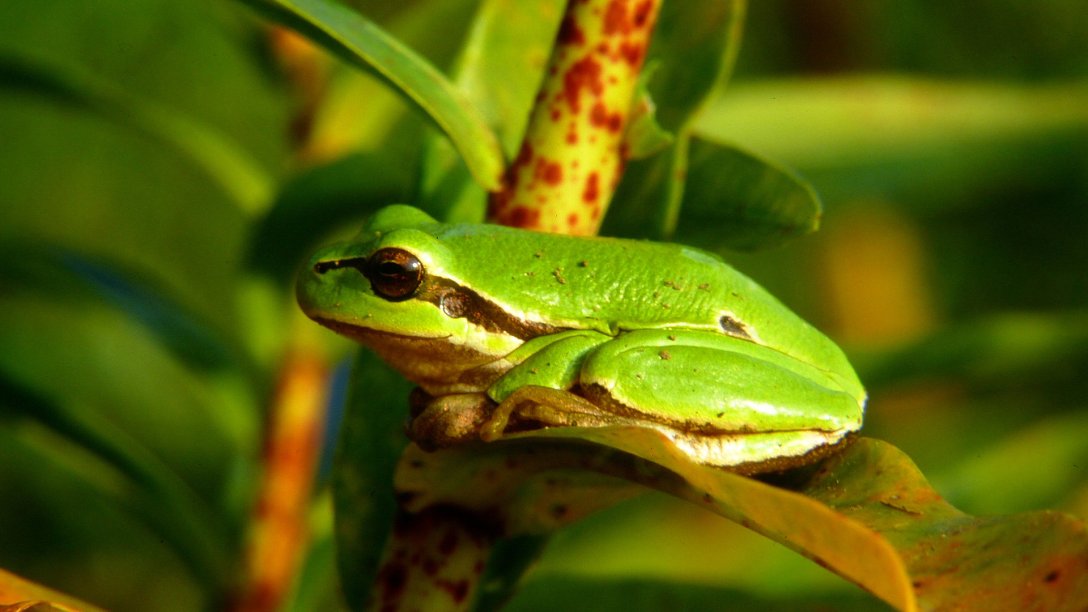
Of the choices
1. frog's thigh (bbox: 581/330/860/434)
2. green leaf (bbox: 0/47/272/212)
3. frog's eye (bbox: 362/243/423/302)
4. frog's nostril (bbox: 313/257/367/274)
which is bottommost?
frog's thigh (bbox: 581/330/860/434)

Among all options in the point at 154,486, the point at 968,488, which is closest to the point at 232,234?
the point at 154,486

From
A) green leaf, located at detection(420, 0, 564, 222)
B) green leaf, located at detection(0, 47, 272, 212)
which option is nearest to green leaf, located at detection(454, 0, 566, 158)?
green leaf, located at detection(420, 0, 564, 222)

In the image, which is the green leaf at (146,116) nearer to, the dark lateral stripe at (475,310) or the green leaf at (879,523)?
the dark lateral stripe at (475,310)

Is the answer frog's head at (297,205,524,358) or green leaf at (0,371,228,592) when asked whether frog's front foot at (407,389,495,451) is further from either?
green leaf at (0,371,228,592)

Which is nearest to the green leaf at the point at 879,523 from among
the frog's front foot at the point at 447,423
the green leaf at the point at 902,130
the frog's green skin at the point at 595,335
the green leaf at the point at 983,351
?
the frog's front foot at the point at 447,423

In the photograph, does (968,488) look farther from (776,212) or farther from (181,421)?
(181,421)

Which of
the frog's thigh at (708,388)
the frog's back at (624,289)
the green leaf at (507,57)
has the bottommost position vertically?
the frog's thigh at (708,388)
